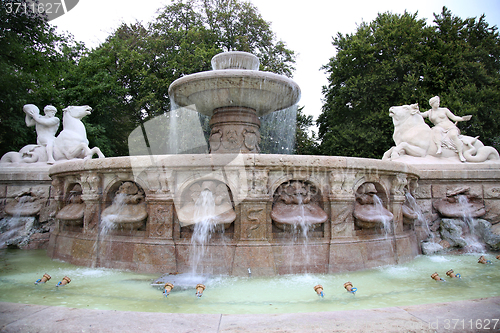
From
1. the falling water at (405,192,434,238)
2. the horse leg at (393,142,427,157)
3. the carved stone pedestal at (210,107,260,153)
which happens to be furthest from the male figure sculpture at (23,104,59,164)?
the horse leg at (393,142,427,157)

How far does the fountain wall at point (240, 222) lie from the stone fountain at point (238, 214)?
13mm

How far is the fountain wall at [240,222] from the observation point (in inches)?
161

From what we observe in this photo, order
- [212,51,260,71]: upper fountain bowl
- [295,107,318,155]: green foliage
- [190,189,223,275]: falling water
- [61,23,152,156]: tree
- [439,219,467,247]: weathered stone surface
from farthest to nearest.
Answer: [295,107,318,155]: green foliage
[61,23,152,156]: tree
[212,51,260,71]: upper fountain bowl
[439,219,467,247]: weathered stone surface
[190,189,223,275]: falling water

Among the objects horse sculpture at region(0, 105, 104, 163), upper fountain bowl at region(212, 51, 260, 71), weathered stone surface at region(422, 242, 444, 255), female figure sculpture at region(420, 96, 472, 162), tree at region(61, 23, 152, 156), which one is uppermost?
A: tree at region(61, 23, 152, 156)

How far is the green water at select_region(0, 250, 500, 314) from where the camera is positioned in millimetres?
2936

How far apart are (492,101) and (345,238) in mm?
17217

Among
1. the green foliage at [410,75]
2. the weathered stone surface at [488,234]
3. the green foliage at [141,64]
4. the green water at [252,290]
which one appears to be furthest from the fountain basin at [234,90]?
the green foliage at [410,75]

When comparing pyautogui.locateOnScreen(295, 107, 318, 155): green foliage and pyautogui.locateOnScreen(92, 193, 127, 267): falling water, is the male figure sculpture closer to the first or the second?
pyautogui.locateOnScreen(92, 193, 127, 267): falling water

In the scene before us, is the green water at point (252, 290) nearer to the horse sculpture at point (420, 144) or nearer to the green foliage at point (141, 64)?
the horse sculpture at point (420, 144)

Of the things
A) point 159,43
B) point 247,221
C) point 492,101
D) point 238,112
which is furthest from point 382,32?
point 247,221

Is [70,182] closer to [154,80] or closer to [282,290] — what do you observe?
[282,290]

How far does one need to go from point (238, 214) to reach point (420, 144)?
5320 mm

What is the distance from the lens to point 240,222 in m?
4.12

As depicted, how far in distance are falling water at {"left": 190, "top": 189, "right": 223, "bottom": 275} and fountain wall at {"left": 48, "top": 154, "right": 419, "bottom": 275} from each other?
0.23 ft
